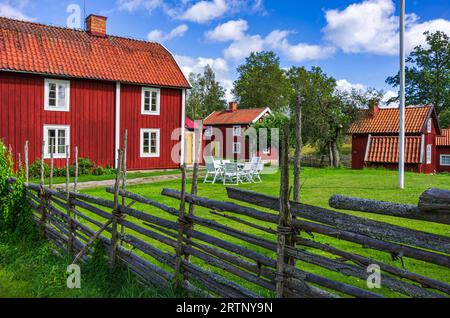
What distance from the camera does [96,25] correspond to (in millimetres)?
21297

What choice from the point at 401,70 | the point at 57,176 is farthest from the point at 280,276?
the point at 57,176

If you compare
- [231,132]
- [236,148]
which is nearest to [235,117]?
[231,132]

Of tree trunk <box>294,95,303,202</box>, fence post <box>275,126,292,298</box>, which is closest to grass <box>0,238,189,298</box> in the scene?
fence post <box>275,126,292,298</box>

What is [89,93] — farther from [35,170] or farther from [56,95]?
[35,170]

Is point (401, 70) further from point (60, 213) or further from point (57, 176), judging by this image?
point (57, 176)

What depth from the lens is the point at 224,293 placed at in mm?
4129

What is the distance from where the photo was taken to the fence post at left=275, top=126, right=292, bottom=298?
3.50 m

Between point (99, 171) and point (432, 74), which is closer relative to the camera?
point (99, 171)

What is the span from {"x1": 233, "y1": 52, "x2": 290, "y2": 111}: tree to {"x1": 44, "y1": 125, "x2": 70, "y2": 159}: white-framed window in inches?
1523

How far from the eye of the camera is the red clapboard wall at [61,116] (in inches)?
685

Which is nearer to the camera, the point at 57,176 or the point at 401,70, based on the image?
the point at 401,70

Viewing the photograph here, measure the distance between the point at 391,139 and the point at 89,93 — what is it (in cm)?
1799

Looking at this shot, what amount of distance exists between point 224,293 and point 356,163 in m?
25.2

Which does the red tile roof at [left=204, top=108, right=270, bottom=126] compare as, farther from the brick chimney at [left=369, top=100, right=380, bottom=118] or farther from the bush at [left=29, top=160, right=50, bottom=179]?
the bush at [left=29, top=160, right=50, bottom=179]
